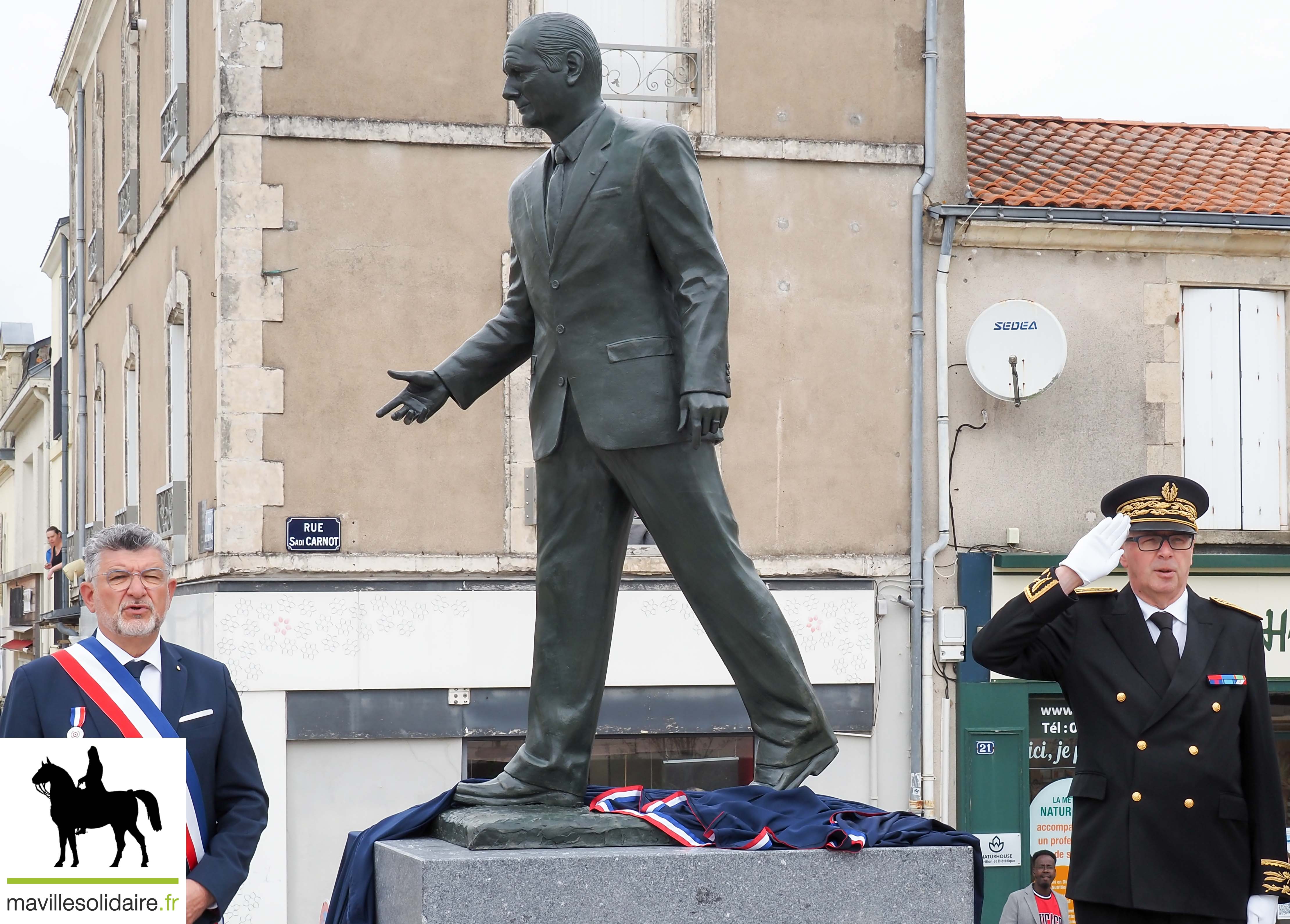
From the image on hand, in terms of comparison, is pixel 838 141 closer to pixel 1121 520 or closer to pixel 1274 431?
pixel 1274 431

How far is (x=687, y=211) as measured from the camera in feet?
16.1

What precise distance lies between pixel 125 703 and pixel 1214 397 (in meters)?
12.0

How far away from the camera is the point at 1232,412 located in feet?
48.7

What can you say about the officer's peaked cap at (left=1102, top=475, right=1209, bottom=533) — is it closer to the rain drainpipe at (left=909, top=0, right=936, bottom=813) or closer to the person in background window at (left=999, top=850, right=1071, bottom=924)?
the person in background window at (left=999, top=850, right=1071, bottom=924)

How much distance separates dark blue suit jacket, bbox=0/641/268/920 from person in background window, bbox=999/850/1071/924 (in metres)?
8.67

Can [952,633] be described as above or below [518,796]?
below

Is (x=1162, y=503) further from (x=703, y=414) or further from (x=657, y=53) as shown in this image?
(x=657, y=53)

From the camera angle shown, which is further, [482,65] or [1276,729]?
[1276,729]

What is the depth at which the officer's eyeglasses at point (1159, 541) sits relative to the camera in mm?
5012

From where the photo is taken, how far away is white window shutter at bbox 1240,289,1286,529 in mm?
14820

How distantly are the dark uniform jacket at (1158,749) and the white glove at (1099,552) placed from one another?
11cm

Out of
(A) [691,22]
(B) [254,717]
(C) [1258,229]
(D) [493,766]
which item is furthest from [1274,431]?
(B) [254,717]

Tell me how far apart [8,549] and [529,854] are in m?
36.4

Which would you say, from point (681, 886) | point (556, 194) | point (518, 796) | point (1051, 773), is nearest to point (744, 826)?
point (681, 886)
